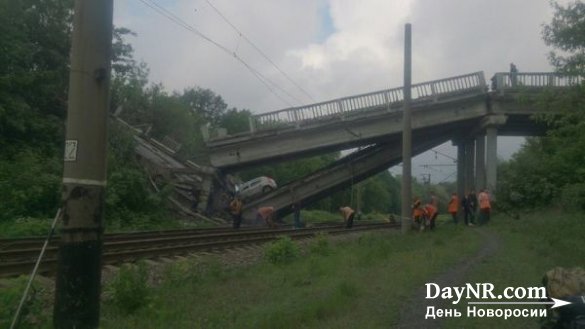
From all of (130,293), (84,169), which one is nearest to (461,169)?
(130,293)

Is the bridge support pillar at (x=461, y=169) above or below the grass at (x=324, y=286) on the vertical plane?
above

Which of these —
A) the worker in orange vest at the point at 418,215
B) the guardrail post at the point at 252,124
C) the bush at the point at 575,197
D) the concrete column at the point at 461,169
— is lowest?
the worker in orange vest at the point at 418,215

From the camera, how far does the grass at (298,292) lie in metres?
7.76

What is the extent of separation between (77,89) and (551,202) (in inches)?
1130

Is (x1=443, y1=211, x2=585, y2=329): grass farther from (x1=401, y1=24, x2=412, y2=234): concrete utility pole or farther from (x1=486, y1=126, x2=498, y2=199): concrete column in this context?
(x1=486, y1=126, x2=498, y2=199): concrete column

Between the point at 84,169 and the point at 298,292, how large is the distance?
14.8 feet

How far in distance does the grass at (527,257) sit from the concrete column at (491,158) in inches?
557

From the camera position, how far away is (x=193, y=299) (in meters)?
9.99

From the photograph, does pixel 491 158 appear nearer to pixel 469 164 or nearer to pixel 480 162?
pixel 480 162

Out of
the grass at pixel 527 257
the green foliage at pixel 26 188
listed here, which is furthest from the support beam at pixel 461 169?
the green foliage at pixel 26 188

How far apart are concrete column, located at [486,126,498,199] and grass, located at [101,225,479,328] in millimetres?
20720

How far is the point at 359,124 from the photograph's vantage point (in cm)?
3450

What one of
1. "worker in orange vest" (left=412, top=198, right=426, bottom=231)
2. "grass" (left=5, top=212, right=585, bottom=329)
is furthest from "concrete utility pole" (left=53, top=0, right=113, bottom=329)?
"worker in orange vest" (left=412, top=198, right=426, bottom=231)

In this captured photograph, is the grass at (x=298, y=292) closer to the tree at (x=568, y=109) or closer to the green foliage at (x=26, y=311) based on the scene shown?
the green foliage at (x=26, y=311)
